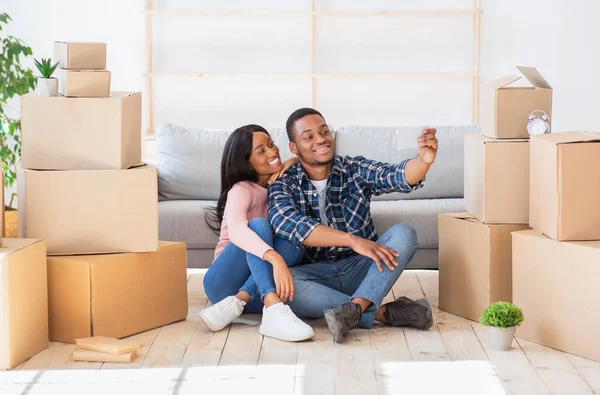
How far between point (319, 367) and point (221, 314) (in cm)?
54

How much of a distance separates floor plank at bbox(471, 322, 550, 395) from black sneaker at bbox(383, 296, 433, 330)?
20 centimetres

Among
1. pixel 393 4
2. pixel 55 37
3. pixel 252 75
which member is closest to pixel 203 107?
pixel 252 75

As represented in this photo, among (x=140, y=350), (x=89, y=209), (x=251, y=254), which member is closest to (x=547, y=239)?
(x=251, y=254)

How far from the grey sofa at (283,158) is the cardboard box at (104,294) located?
895mm

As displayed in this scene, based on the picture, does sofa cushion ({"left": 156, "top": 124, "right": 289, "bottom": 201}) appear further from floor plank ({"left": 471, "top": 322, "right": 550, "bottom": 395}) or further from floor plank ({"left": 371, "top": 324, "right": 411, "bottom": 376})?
floor plank ({"left": 471, "top": 322, "right": 550, "bottom": 395})

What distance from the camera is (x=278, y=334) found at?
2.94 meters

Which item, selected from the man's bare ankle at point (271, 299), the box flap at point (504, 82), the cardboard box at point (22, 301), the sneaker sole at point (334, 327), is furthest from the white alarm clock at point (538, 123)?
the cardboard box at point (22, 301)

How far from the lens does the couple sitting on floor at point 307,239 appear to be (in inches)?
118

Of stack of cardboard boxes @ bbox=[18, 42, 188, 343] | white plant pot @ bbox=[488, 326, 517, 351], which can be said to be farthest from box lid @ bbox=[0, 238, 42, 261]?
white plant pot @ bbox=[488, 326, 517, 351]

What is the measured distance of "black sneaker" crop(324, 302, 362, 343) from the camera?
2.86 meters

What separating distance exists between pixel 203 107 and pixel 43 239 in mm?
2809

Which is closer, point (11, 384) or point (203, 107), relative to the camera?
point (11, 384)

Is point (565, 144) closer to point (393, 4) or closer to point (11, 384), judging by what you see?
point (11, 384)

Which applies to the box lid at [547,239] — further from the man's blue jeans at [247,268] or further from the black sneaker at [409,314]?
the man's blue jeans at [247,268]
